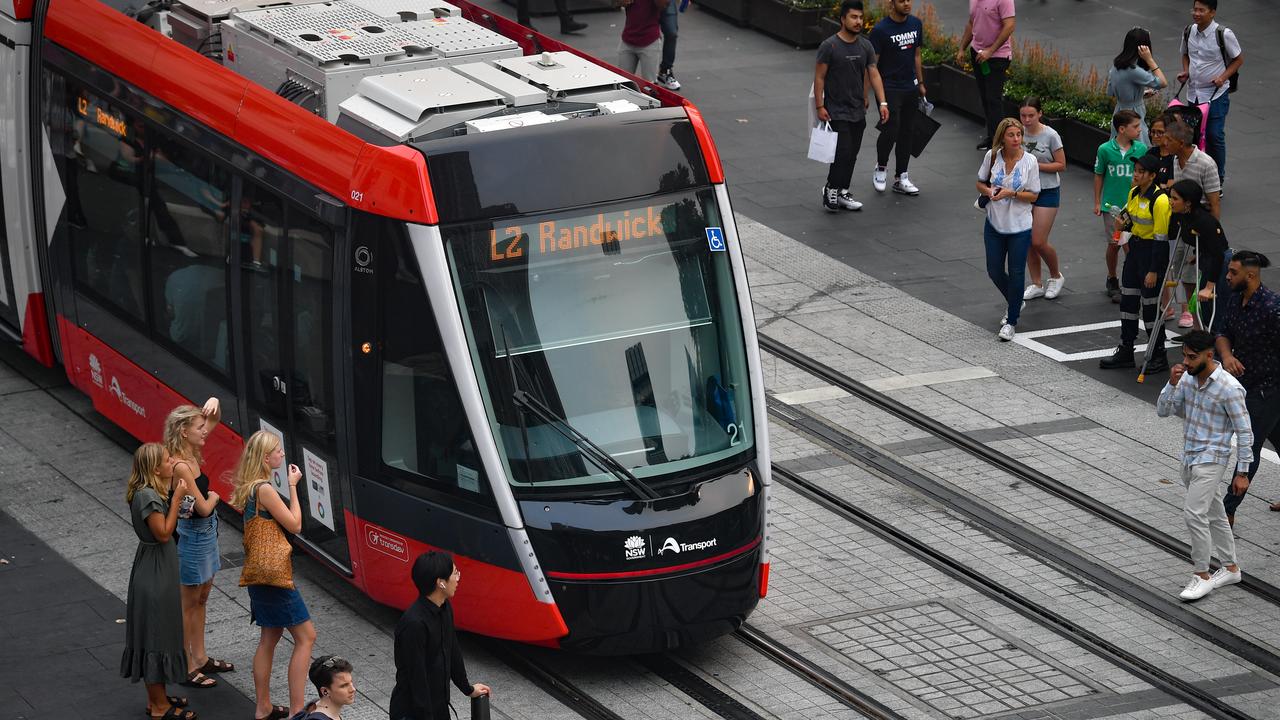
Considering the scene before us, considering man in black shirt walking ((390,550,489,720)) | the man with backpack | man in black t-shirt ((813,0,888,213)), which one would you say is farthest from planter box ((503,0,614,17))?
man in black shirt walking ((390,550,489,720))

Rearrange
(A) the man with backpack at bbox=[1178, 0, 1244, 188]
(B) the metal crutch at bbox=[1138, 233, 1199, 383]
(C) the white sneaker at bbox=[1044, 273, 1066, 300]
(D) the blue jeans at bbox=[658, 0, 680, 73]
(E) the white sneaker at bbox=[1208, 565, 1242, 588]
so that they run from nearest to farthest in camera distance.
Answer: (E) the white sneaker at bbox=[1208, 565, 1242, 588] → (B) the metal crutch at bbox=[1138, 233, 1199, 383] → (C) the white sneaker at bbox=[1044, 273, 1066, 300] → (A) the man with backpack at bbox=[1178, 0, 1244, 188] → (D) the blue jeans at bbox=[658, 0, 680, 73]

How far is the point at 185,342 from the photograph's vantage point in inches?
473

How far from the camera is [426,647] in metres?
8.30

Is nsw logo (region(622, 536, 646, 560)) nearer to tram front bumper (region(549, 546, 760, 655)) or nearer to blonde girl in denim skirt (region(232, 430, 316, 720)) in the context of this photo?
tram front bumper (region(549, 546, 760, 655))

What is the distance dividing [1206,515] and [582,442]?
4.03 meters

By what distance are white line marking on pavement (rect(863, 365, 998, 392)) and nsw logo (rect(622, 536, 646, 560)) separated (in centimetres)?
510

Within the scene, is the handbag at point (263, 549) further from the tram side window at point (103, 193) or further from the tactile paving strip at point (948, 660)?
the tram side window at point (103, 193)

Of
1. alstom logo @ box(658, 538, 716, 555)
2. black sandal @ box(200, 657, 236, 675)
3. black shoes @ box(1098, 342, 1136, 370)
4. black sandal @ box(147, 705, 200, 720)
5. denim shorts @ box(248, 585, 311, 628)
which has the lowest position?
black sandal @ box(200, 657, 236, 675)

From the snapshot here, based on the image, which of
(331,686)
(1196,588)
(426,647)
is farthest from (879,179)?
(331,686)

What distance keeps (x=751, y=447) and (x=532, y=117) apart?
2.15 m

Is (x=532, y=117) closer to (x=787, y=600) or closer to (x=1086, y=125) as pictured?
(x=787, y=600)

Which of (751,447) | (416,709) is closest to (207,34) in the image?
(751,447)

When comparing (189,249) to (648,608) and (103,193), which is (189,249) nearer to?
(103,193)

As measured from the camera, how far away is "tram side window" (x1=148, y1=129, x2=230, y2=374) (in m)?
11.4
